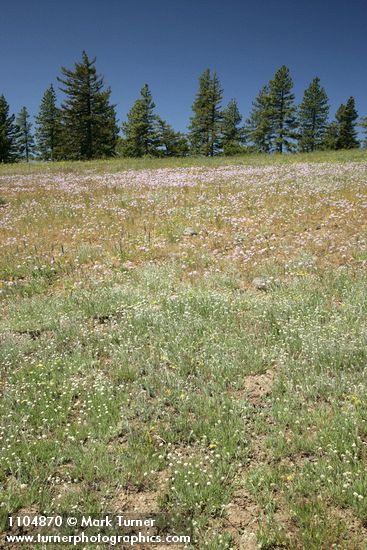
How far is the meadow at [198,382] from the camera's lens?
11.7 feet

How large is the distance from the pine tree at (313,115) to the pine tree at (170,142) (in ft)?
70.3

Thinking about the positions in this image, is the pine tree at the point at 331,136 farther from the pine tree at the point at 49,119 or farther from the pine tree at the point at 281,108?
the pine tree at the point at 49,119

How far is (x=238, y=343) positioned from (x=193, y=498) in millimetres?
2627

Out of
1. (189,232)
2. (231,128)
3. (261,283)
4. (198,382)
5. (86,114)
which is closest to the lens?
(198,382)

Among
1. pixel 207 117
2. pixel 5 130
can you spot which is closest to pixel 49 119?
pixel 5 130

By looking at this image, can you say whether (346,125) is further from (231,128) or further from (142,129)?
(142,129)

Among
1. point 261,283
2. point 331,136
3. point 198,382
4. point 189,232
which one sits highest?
point 331,136

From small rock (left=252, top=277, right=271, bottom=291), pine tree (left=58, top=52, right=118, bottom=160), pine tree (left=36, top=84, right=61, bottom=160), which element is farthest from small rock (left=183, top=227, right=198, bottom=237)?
pine tree (left=36, top=84, right=61, bottom=160)

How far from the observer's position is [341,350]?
5.38 meters

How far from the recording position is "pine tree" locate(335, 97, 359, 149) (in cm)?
6895

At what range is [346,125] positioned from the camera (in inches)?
2736

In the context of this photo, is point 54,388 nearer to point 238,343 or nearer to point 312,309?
point 238,343

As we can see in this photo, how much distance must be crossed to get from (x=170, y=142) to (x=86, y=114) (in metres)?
16.9

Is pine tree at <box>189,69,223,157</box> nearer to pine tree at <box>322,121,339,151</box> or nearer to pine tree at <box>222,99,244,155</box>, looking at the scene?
pine tree at <box>222,99,244,155</box>
